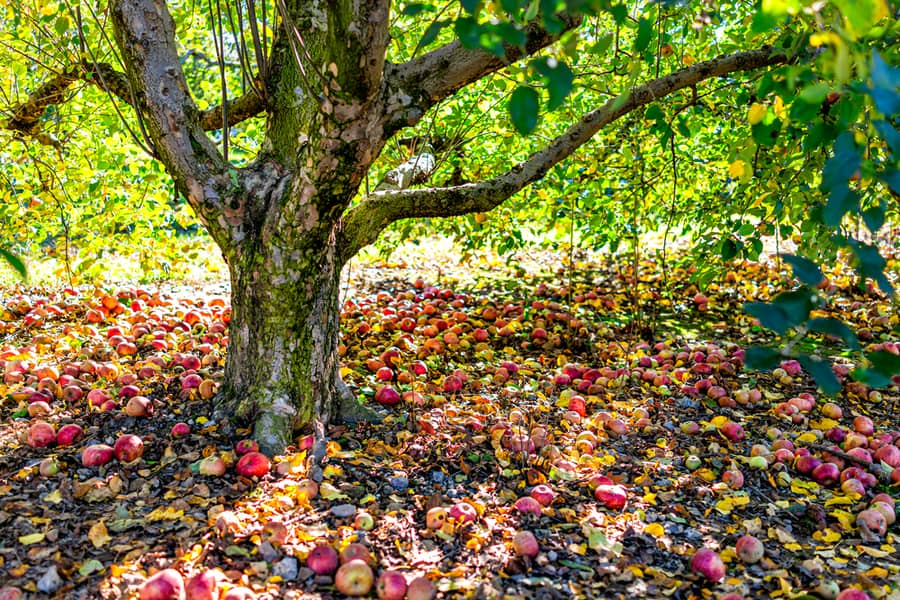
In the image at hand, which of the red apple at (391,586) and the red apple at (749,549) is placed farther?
the red apple at (749,549)

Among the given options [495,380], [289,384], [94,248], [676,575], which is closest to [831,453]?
[676,575]

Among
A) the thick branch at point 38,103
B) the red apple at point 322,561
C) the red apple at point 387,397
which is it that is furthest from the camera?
the thick branch at point 38,103

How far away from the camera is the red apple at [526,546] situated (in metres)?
2.33

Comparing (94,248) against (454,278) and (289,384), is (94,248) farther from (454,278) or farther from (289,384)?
(454,278)

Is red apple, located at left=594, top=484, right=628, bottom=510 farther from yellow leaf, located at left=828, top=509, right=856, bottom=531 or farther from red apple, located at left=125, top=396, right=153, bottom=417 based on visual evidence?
red apple, located at left=125, top=396, right=153, bottom=417

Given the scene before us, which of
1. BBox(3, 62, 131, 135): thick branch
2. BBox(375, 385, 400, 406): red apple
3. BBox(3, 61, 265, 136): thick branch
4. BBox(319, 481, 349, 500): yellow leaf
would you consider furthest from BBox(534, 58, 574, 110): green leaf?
BBox(3, 62, 131, 135): thick branch

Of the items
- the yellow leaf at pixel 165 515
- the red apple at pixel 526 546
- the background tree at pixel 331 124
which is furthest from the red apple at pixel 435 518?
the yellow leaf at pixel 165 515

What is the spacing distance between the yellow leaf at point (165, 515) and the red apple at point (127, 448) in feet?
1.52

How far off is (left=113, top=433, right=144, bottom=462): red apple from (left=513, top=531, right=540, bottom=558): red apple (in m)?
1.67

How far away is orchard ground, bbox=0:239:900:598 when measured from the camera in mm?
2244

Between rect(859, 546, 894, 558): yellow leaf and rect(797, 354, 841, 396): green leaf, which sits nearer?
rect(797, 354, 841, 396): green leaf

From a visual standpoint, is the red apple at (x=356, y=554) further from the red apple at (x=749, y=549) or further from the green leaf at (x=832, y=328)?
the green leaf at (x=832, y=328)

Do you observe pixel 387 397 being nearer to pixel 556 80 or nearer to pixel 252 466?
A: pixel 252 466

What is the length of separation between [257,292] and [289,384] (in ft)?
1.46
